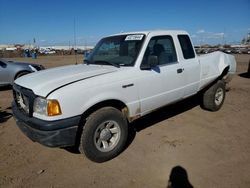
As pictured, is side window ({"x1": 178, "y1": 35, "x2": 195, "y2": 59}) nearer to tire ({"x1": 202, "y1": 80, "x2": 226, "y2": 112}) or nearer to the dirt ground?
tire ({"x1": 202, "y1": 80, "x2": 226, "y2": 112})

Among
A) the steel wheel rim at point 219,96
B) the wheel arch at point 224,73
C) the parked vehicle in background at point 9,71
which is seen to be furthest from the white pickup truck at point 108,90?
the parked vehicle in background at point 9,71

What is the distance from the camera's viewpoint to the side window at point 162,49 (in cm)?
450

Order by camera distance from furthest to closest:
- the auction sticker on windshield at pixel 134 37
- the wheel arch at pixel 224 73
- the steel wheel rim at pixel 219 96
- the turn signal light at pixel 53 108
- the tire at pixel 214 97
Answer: the wheel arch at pixel 224 73 → the steel wheel rim at pixel 219 96 → the tire at pixel 214 97 → the auction sticker on windshield at pixel 134 37 → the turn signal light at pixel 53 108

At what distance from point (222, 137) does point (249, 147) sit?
0.53 meters

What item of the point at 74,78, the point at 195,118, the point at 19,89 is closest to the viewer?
the point at 74,78

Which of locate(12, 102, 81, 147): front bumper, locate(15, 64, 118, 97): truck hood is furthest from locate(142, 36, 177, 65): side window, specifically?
locate(12, 102, 81, 147): front bumper

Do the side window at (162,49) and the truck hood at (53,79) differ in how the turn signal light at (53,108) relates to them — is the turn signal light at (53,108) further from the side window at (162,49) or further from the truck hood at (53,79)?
the side window at (162,49)

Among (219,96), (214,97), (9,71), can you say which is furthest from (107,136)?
(9,71)

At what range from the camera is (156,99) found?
14.5 ft

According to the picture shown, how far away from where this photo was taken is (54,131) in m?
3.25

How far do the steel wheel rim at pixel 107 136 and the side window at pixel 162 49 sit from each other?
139cm

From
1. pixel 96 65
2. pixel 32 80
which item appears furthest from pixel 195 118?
pixel 32 80

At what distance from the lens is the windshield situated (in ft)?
14.2

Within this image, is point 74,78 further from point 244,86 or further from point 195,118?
point 244,86
